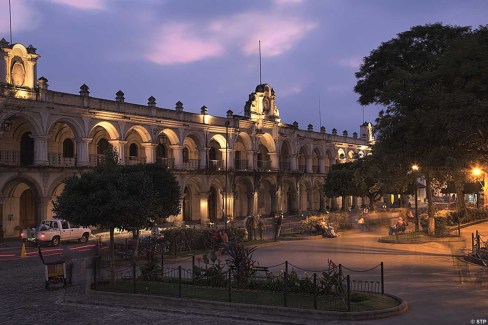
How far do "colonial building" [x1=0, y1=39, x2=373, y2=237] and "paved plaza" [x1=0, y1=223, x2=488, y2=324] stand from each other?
7151 mm

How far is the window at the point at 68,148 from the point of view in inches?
1529

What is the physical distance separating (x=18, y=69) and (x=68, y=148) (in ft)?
25.7

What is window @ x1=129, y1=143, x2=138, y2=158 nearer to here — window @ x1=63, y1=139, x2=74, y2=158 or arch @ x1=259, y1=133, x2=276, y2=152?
window @ x1=63, y1=139, x2=74, y2=158

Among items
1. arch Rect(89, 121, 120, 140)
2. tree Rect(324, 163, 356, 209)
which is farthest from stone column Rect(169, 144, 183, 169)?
tree Rect(324, 163, 356, 209)

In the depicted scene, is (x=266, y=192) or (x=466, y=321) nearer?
(x=466, y=321)

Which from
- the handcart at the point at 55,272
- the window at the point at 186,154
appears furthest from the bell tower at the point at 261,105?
the handcart at the point at 55,272

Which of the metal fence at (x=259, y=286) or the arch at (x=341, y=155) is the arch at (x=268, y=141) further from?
the metal fence at (x=259, y=286)

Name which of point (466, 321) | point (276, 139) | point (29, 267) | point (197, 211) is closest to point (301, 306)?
point (466, 321)

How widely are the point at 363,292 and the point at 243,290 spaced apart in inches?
119

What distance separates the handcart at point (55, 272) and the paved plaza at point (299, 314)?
0.36m

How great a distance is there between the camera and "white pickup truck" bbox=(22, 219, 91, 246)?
28.9m

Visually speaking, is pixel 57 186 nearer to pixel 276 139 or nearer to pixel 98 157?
pixel 98 157

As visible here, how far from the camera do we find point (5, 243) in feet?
103

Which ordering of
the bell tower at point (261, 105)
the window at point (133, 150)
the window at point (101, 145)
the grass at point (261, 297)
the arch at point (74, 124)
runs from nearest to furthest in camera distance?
the grass at point (261, 297) → the arch at point (74, 124) → the window at point (101, 145) → the window at point (133, 150) → the bell tower at point (261, 105)
